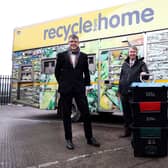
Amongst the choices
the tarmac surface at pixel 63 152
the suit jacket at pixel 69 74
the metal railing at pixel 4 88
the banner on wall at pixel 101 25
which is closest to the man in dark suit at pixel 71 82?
the suit jacket at pixel 69 74

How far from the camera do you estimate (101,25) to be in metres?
7.92

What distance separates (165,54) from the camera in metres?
6.62

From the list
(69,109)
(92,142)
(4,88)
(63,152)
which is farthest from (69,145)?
(4,88)

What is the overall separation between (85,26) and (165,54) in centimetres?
251

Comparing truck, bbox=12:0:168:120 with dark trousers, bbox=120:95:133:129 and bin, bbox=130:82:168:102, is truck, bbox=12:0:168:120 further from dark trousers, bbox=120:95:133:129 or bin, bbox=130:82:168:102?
bin, bbox=130:82:168:102

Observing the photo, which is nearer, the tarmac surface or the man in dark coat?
the tarmac surface

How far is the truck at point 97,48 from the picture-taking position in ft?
22.4

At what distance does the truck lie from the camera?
6836 millimetres

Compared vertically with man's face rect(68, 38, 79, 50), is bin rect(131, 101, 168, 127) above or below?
below

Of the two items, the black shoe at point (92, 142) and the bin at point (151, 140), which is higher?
the bin at point (151, 140)

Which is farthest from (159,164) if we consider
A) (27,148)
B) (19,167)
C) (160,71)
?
(160,71)

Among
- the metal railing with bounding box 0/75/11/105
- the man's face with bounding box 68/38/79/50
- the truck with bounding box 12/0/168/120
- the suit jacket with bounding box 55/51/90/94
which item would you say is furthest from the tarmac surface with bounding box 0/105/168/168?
the metal railing with bounding box 0/75/11/105

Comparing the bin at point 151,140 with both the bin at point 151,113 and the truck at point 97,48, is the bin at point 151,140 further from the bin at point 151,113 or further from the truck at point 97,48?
the truck at point 97,48

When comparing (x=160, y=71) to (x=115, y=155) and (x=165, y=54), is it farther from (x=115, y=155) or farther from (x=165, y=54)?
(x=115, y=155)
